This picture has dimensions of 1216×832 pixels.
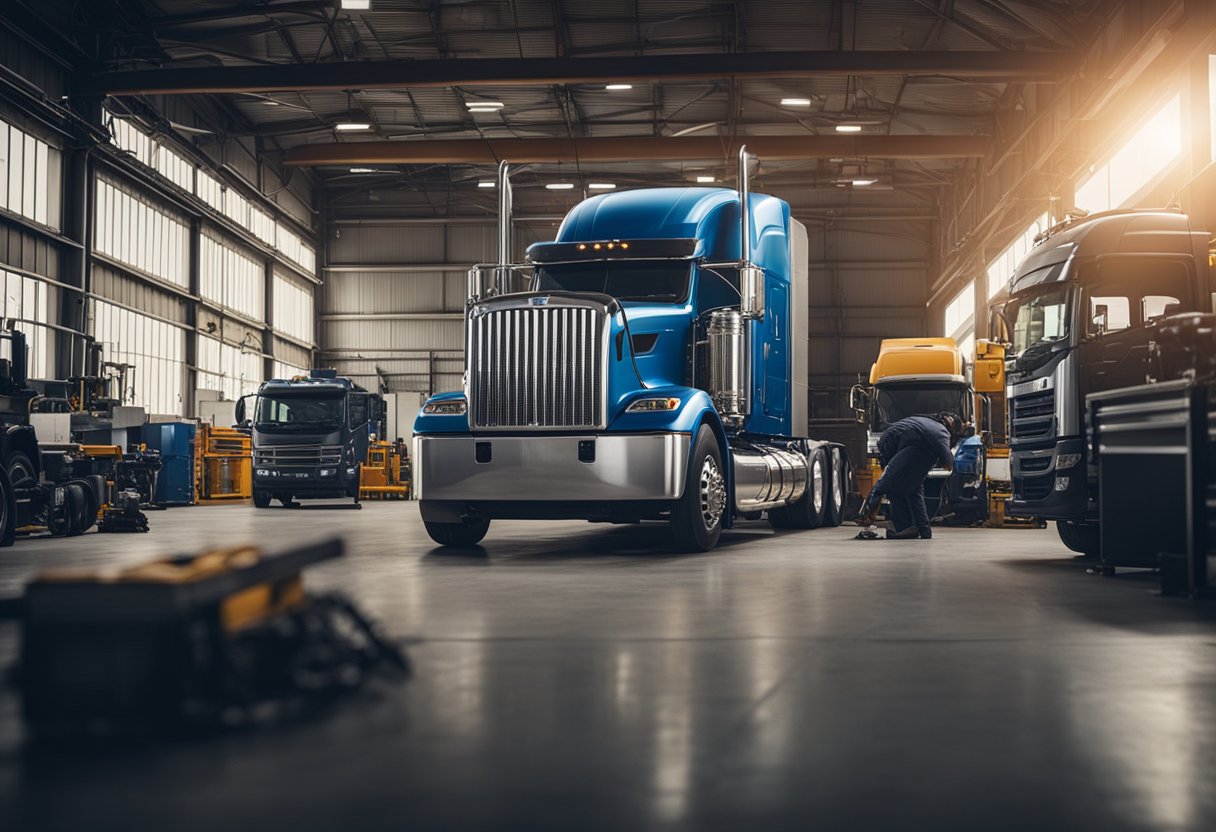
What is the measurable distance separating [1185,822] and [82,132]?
2734cm

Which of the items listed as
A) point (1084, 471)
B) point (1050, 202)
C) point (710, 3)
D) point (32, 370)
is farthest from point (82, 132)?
point (1084, 471)

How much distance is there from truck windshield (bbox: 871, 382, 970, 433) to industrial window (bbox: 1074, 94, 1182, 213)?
427 centimetres

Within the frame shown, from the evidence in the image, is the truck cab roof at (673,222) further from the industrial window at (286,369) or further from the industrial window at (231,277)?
the industrial window at (286,369)

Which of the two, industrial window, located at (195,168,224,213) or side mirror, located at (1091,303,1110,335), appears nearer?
side mirror, located at (1091,303,1110,335)

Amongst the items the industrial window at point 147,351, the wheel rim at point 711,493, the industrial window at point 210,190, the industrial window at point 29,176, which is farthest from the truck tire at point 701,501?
the industrial window at point 210,190

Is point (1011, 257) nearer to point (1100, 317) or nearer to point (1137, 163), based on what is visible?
point (1137, 163)

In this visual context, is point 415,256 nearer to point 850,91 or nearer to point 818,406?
point 818,406

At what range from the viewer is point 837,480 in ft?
59.6

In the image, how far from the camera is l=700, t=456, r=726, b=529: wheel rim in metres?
11.5

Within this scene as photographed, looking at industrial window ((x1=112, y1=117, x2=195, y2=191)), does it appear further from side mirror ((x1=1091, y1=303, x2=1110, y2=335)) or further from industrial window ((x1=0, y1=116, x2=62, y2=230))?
side mirror ((x1=1091, y1=303, x2=1110, y2=335))

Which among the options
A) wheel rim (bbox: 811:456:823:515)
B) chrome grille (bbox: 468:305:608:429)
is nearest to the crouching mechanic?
wheel rim (bbox: 811:456:823:515)

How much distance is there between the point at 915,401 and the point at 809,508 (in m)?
5.46

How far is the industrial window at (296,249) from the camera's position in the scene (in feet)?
135

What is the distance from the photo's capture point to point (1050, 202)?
991 inches
